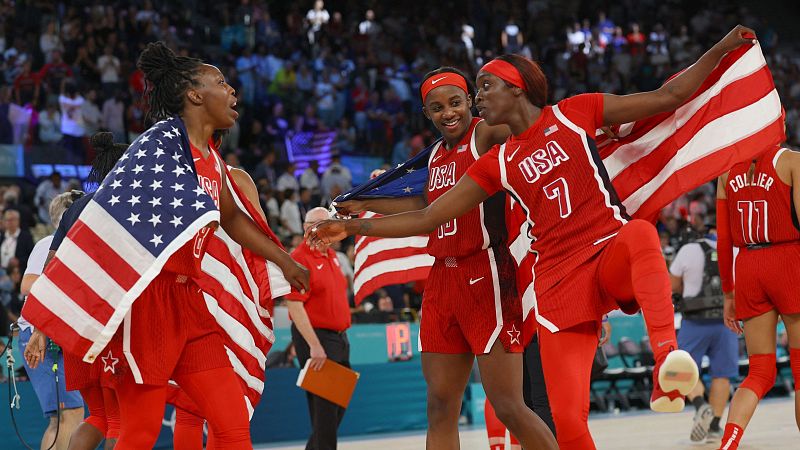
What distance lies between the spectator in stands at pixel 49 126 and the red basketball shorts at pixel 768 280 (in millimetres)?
10828

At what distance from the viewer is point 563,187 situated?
4.59 metres

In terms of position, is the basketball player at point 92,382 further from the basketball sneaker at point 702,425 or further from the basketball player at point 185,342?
the basketball sneaker at point 702,425

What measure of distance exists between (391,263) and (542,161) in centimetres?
281

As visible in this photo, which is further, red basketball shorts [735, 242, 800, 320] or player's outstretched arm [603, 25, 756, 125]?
red basketball shorts [735, 242, 800, 320]

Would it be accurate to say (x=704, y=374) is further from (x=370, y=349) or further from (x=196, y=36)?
(x=196, y=36)

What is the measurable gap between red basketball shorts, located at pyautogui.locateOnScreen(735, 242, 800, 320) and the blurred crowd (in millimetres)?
4239

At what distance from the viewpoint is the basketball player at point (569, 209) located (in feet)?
14.6

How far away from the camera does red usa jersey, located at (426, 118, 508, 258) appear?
18.0 ft

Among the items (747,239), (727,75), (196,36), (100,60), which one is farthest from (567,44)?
(727,75)

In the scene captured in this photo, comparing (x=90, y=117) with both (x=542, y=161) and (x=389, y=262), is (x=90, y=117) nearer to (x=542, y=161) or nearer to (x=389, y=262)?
(x=389, y=262)

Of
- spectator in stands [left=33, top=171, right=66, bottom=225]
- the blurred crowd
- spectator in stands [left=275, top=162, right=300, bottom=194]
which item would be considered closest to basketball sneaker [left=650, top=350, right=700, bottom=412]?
the blurred crowd

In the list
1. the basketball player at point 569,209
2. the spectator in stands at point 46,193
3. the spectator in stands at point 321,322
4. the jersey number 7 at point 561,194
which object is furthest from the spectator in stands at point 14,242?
the jersey number 7 at point 561,194

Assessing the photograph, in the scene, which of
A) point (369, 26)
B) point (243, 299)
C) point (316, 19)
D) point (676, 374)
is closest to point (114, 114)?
point (316, 19)

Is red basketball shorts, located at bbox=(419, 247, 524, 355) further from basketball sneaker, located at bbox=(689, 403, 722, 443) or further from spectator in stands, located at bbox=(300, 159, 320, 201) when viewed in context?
spectator in stands, located at bbox=(300, 159, 320, 201)
